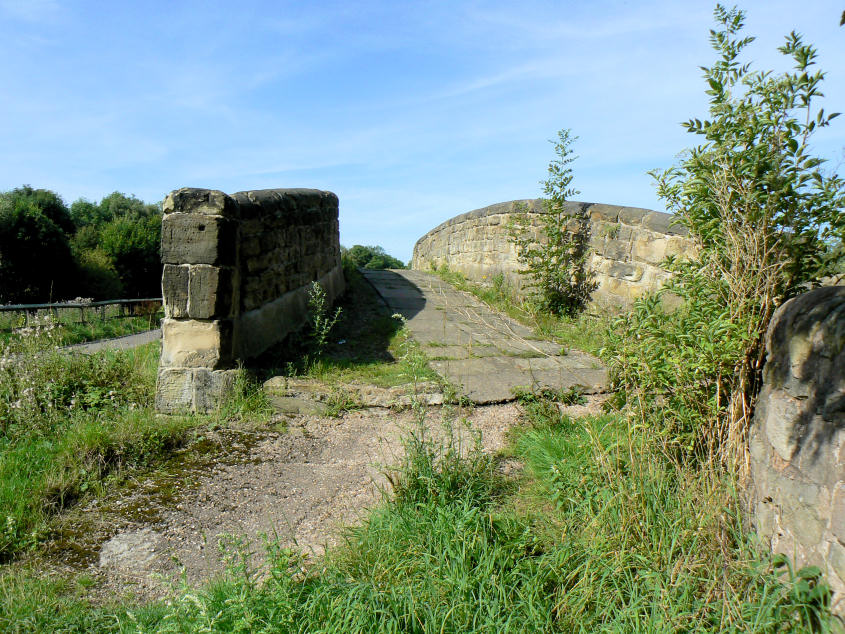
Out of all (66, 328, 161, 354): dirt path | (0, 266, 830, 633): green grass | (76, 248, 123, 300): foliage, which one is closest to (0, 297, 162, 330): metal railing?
(66, 328, 161, 354): dirt path

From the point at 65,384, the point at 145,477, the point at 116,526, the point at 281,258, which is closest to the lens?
the point at 116,526

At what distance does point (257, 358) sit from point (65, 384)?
146 cm

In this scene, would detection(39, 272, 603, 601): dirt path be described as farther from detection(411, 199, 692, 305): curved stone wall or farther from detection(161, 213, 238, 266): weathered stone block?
detection(411, 199, 692, 305): curved stone wall

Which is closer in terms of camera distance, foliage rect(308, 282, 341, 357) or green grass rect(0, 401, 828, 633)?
green grass rect(0, 401, 828, 633)

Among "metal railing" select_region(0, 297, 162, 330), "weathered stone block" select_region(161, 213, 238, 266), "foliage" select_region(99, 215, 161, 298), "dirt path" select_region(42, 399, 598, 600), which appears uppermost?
"foliage" select_region(99, 215, 161, 298)

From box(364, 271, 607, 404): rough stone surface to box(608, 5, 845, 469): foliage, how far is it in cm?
143

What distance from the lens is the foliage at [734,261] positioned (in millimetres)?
2652

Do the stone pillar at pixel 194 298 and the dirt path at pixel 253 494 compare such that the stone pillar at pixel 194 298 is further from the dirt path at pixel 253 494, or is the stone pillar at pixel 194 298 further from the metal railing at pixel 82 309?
the metal railing at pixel 82 309

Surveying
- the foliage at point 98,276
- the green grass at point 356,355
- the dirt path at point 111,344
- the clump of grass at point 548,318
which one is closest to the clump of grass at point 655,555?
the green grass at point 356,355

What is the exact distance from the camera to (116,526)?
302cm

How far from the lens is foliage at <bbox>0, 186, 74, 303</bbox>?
22656 millimetres

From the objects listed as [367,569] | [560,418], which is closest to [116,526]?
[367,569]

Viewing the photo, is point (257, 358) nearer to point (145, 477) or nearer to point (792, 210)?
point (145, 477)

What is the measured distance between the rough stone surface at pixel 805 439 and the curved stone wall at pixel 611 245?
229cm
